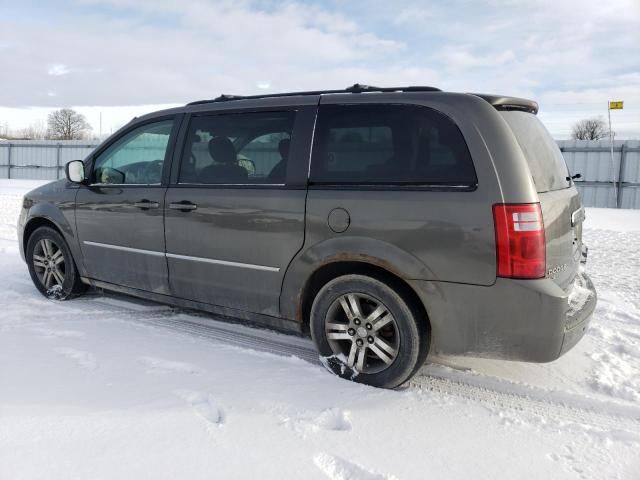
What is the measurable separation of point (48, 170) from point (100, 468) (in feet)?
98.6

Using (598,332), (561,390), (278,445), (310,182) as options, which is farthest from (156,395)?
(598,332)

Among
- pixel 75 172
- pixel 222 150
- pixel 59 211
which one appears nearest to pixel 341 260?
pixel 222 150

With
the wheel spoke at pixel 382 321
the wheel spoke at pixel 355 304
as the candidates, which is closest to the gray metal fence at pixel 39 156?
the wheel spoke at pixel 355 304

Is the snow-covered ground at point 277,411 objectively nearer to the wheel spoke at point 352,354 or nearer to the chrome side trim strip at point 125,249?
the wheel spoke at point 352,354

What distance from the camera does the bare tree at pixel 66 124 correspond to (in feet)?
252

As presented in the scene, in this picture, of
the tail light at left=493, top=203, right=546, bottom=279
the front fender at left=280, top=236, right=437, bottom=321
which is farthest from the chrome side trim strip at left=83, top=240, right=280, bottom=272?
the tail light at left=493, top=203, right=546, bottom=279

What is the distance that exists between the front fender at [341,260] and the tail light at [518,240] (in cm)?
42

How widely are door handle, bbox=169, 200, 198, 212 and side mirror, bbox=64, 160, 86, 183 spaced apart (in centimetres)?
118

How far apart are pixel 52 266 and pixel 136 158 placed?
1466mm

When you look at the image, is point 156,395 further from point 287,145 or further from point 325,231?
point 287,145

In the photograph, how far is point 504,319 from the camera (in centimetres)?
290

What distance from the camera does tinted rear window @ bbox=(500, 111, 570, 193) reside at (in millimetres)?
3059

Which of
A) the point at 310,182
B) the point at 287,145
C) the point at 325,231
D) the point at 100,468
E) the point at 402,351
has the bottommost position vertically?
the point at 100,468

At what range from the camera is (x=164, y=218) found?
13.5 ft
